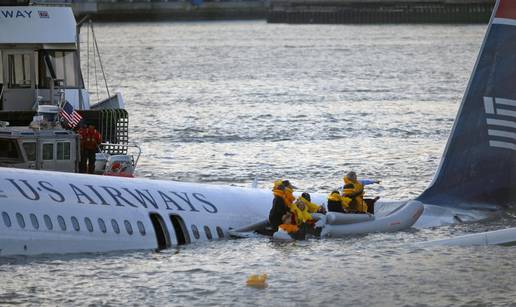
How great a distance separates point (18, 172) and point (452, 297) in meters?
10.7

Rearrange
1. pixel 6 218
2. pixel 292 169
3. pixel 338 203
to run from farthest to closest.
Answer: pixel 292 169
pixel 338 203
pixel 6 218

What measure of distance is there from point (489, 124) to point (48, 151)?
560 inches

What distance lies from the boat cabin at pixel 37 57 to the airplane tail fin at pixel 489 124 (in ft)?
71.6

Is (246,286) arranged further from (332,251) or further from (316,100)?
(316,100)

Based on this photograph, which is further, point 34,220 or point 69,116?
point 69,116

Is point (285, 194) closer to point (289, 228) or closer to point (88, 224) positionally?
point (289, 228)

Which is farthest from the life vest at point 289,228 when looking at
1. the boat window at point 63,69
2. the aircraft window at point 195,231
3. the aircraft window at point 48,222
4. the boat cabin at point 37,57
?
the boat window at point 63,69

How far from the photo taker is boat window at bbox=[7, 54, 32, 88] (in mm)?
56594

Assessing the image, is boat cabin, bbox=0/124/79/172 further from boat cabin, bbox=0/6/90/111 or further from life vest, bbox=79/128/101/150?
boat cabin, bbox=0/6/90/111

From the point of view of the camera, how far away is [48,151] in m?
43.3

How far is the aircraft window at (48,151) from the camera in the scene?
4309 centimetres

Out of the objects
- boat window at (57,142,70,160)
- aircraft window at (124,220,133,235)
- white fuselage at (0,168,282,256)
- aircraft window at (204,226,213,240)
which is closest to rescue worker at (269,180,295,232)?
white fuselage at (0,168,282,256)

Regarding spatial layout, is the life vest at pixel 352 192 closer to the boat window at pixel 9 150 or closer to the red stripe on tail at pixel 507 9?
the red stripe on tail at pixel 507 9

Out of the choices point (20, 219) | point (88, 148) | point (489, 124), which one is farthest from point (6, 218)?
point (88, 148)
